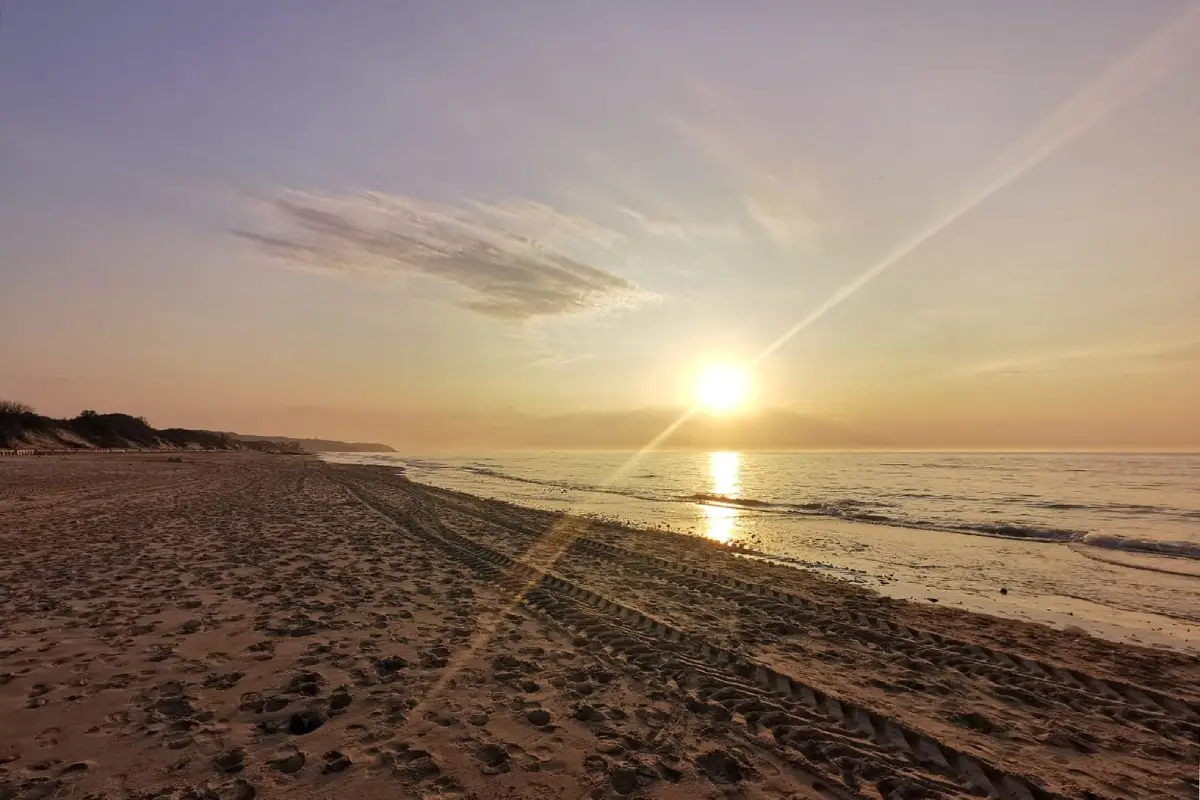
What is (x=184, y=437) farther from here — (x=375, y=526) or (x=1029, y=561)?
(x=1029, y=561)

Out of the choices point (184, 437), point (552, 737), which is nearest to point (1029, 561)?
point (552, 737)

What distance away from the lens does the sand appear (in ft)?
14.7

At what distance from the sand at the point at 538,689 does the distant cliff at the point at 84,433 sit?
95413 mm

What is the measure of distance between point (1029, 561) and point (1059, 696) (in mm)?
13223

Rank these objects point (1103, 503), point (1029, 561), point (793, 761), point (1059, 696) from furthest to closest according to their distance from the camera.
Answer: point (1103, 503) → point (1029, 561) → point (1059, 696) → point (793, 761)

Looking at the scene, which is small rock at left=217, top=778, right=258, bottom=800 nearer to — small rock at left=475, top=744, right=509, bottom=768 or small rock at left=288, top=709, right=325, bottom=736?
small rock at left=288, top=709, right=325, bottom=736

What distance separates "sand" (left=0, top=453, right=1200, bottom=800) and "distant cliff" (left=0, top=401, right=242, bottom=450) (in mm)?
95413

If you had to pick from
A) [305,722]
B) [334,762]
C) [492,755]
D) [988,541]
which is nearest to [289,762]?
[334,762]

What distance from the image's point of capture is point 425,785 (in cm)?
421

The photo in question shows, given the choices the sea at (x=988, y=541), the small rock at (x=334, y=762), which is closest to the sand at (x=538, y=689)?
the small rock at (x=334, y=762)

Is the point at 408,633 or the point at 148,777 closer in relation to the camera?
the point at 148,777

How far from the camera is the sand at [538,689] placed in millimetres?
4488

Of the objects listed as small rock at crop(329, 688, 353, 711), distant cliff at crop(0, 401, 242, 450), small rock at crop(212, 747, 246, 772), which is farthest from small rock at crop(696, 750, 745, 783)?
distant cliff at crop(0, 401, 242, 450)

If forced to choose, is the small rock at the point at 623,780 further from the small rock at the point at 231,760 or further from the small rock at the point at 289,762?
the small rock at the point at 231,760
